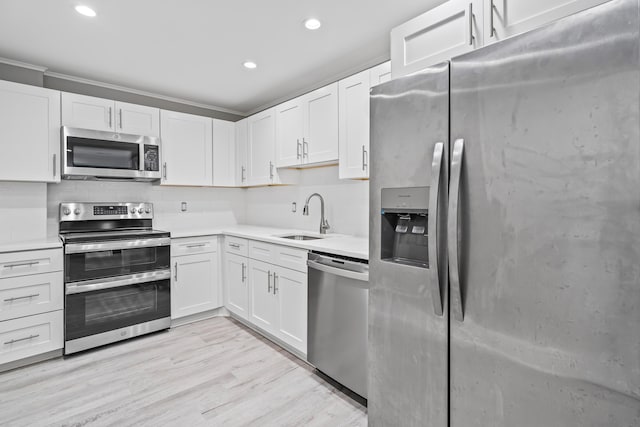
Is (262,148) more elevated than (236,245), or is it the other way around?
(262,148)

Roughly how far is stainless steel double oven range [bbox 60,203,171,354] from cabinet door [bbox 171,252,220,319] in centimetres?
9

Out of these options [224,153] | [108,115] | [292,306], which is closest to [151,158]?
[108,115]

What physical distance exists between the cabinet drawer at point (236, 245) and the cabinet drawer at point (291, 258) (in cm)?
55

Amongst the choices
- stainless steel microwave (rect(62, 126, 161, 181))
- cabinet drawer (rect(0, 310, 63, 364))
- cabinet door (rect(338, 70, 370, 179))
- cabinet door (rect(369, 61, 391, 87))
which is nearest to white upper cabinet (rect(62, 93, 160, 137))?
stainless steel microwave (rect(62, 126, 161, 181))

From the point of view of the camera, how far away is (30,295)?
2.42 m

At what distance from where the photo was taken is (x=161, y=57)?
2.66 meters

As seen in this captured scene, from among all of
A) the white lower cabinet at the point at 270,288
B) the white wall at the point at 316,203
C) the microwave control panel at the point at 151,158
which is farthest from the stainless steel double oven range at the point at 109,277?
the white wall at the point at 316,203

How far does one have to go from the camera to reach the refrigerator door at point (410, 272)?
129 cm

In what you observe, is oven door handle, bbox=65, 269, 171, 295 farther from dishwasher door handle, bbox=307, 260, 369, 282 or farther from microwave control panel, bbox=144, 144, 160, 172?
dishwasher door handle, bbox=307, 260, 369, 282

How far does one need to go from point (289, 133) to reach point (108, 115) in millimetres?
1742

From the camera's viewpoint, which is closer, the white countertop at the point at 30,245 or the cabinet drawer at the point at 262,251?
the white countertop at the point at 30,245

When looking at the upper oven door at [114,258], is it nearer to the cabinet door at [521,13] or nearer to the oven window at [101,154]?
the oven window at [101,154]

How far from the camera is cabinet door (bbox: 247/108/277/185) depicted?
341cm

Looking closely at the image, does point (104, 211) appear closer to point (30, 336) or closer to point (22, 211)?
point (22, 211)
